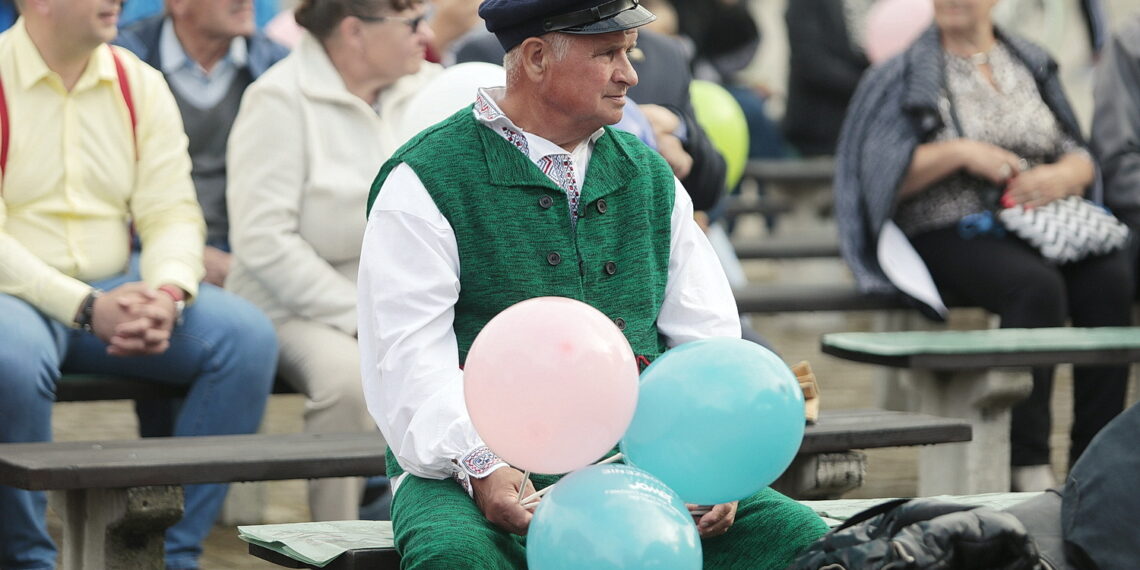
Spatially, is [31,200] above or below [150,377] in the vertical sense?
above

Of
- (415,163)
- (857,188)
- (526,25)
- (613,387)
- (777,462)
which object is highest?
(526,25)

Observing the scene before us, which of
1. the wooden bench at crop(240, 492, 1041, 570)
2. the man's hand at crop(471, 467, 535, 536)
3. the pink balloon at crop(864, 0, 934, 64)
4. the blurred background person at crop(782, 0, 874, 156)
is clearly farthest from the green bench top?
the blurred background person at crop(782, 0, 874, 156)

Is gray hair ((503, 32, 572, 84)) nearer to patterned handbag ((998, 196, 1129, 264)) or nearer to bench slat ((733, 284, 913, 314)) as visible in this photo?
bench slat ((733, 284, 913, 314))

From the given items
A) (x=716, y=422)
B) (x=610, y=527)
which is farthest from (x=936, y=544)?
(x=610, y=527)

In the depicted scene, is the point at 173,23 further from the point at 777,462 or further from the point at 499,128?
the point at 777,462

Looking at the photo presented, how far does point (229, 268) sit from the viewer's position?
533 centimetres

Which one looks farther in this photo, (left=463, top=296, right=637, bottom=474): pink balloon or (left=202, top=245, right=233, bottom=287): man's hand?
(left=202, top=245, right=233, bottom=287): man's hand

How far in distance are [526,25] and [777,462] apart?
3.07ft

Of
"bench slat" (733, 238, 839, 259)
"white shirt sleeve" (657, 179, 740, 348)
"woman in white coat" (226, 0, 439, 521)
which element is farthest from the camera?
"bench slat" (733, 238, 839, 259)

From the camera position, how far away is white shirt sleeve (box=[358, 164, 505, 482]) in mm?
3168

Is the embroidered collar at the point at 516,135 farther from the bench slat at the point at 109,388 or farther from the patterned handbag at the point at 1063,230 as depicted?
the patterned handbag at the point at 1063,230

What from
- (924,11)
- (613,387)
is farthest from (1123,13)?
(613,387)

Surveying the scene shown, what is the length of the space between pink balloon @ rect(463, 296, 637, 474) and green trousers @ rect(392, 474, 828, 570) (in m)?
0.18

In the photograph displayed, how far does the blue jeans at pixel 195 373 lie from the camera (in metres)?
4.35
